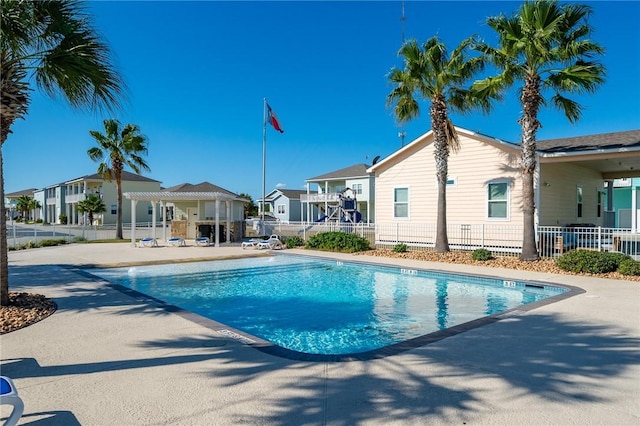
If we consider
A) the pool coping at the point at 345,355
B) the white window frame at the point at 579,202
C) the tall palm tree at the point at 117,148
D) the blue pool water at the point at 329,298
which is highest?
the tall palm tree at the point at 117,148

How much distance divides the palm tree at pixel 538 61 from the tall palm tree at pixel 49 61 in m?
11.3

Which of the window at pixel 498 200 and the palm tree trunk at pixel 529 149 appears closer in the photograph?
the palm tree trunk at pixel 529 149

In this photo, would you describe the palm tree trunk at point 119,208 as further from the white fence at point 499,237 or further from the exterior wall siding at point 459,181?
the exterior wall siding at point 459,181

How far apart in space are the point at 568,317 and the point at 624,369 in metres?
2.37

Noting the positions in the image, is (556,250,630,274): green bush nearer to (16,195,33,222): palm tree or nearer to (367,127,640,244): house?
(367,127,640,244): house

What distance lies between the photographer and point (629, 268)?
10273 mm

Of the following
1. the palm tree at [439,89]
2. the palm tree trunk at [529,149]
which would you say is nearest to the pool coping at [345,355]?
the palm tree trunk at [529,149]

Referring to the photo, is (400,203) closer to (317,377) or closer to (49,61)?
(49,61)

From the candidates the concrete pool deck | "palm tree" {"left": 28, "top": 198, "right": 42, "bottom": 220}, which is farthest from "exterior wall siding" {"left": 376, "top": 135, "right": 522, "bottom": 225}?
"palm tree" {"left": 28, "top": 198, "right": 42, "bottom": 220}

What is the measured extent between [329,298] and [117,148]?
21.1 m

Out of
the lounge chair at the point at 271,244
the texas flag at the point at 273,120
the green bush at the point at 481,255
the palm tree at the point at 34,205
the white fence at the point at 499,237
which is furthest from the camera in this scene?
the palm tree at the point at 34,205

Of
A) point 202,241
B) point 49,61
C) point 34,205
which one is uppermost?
point 49,61

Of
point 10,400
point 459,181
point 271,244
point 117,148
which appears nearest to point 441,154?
point 459,181

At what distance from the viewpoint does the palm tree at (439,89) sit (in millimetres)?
14266
